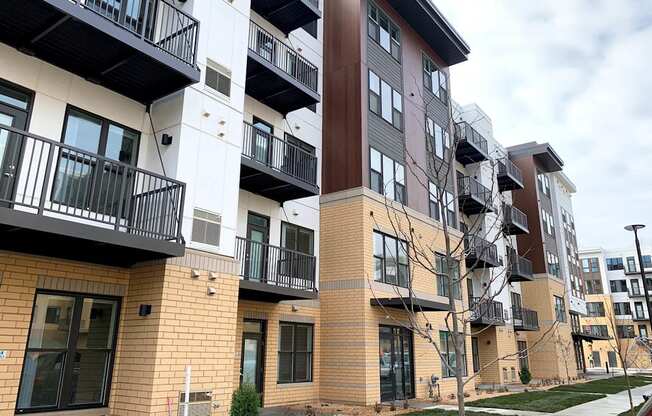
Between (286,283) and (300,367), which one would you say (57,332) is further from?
(300,367)

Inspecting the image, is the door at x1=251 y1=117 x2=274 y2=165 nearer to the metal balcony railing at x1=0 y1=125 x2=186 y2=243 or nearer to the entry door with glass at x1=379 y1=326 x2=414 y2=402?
the metal balcony railing at x1=0 y1=125 x2=186 y2=243

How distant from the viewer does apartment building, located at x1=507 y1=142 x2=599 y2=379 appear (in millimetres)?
33719

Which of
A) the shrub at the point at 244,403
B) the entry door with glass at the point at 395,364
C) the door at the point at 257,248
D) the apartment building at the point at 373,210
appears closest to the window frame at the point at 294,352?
the apartment building at the point at 373,210

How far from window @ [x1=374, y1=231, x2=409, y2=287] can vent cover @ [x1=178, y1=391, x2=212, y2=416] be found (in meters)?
8.61

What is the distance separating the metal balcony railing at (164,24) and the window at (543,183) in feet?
111

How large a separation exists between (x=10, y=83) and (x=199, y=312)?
5753 mm

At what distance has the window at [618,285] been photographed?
73688mm

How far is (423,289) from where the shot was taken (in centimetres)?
1992

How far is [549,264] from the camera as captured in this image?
36.4 m

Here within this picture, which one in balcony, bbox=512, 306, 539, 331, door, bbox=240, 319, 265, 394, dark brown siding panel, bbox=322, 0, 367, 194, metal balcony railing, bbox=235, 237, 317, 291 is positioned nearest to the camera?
metal balcony railing, bbox=235, 237, 317, 291

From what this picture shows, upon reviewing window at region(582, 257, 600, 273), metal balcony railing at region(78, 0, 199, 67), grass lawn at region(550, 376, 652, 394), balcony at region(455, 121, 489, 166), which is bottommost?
grass lawn at region(550, 376, 652, 394)

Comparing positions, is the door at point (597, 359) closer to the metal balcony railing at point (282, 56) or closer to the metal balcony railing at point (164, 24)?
the metal balcony railing at point (282, 56)

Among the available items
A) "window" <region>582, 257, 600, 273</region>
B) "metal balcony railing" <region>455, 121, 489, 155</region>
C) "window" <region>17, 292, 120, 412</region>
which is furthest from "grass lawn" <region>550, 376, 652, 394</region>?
"window" <region>582, 257, 600, 273</region>

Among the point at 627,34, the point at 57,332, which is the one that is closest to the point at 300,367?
the point at 57,332
